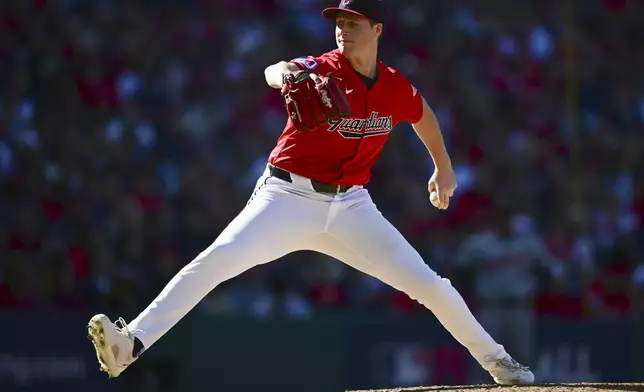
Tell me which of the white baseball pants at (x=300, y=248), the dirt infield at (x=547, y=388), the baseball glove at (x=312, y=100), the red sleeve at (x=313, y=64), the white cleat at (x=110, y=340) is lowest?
the dirt infield at (x=547, y=388)

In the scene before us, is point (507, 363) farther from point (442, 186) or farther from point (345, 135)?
point (345, 135)

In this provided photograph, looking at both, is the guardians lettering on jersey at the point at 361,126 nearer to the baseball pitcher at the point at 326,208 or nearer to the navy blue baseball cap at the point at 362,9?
the baseball pitcher at the point at 326,208

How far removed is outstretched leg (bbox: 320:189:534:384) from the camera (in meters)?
5.18

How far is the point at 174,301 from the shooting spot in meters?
4.86

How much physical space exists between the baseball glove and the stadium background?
15.0 feet

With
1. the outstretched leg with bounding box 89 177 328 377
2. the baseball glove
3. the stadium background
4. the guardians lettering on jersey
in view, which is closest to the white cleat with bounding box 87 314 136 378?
the outstretched leg with bounding box 89 177 328 377

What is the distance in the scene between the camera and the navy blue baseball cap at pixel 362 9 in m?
5.12

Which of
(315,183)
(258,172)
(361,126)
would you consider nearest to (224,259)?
(315,183)

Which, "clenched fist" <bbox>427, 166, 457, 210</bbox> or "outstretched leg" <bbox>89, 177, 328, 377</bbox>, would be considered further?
"clenched fist" <bbox>427, 166, 457, 210</bbox>

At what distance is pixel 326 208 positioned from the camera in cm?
512

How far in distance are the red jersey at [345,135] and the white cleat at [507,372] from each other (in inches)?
46.0

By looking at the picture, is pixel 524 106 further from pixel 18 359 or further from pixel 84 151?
pixel 18 359

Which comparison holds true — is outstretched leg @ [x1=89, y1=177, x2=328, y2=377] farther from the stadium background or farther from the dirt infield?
the stadium background

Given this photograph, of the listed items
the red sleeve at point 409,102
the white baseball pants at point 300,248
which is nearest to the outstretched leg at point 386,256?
the white baseball pants at point 300,248
